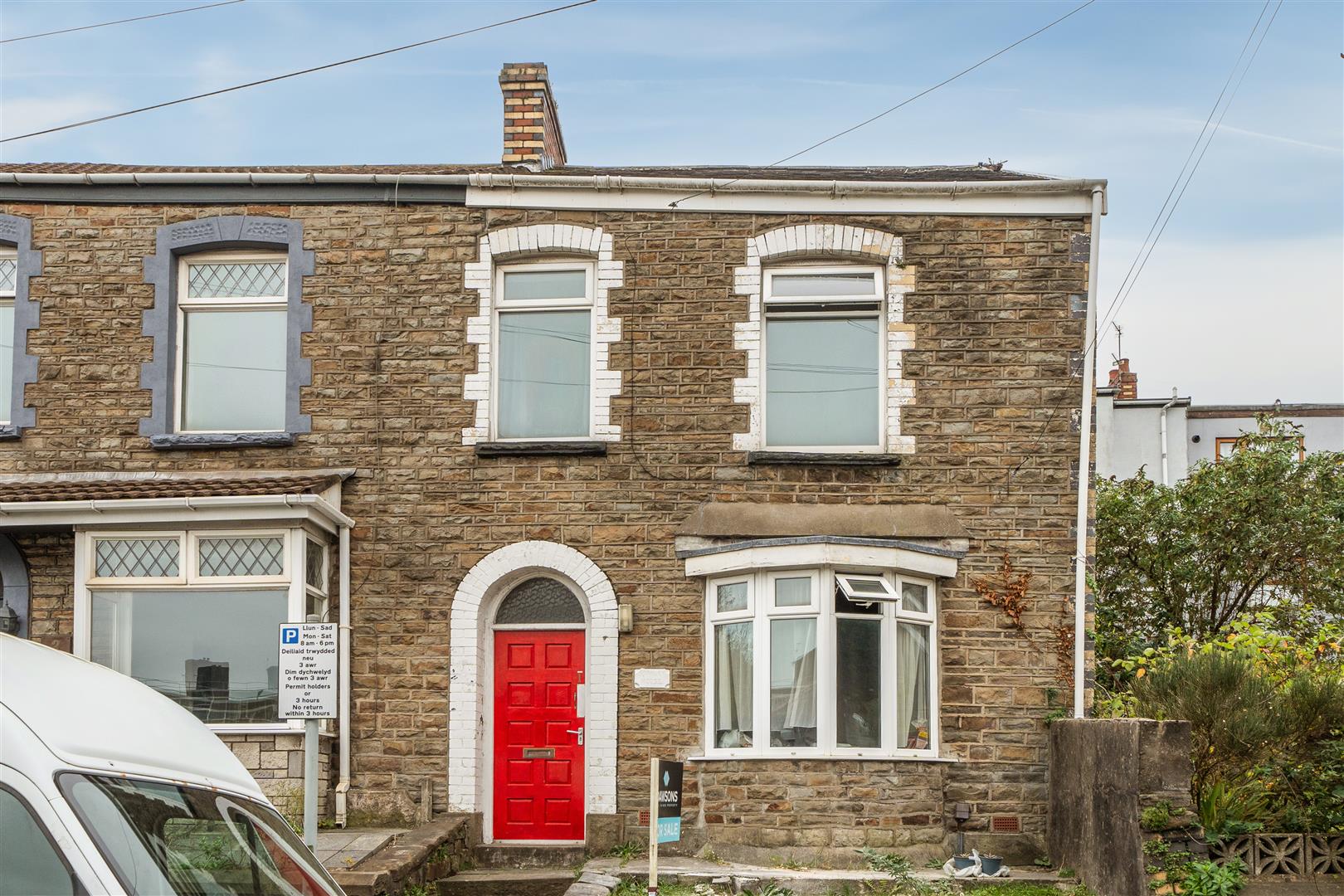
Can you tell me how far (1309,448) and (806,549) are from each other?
29233 millimetres

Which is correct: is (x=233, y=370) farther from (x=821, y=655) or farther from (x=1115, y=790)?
(x=1115, y=790)

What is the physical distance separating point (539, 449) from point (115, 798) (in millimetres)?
9332

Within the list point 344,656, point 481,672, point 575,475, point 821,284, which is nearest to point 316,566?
point 344,656

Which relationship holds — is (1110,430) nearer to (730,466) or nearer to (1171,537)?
(1171,537)

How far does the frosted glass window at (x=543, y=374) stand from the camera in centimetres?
1420

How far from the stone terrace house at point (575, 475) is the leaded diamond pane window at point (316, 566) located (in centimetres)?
6

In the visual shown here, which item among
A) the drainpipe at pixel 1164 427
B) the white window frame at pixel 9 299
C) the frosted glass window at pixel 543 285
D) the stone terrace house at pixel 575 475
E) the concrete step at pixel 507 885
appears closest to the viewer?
the concrete step at pixel 507 885

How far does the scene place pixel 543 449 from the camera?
546 inches

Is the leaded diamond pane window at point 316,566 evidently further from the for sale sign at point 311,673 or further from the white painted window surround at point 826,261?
the white painted window surround at point 826,261

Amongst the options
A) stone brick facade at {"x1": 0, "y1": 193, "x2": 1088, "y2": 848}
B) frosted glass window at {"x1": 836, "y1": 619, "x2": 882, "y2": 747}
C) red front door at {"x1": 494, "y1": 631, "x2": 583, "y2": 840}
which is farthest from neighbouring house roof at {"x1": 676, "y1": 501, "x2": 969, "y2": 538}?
red front door at {"x1": 494, "y1": 631, "x2": 583, "y2": 840}

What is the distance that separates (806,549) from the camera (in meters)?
13.2

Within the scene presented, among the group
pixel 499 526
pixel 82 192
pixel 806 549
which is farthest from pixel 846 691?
pixel 82 192

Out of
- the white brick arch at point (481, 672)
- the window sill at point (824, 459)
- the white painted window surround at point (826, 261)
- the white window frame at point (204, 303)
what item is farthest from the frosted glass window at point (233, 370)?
the window sill at point (824, 459)

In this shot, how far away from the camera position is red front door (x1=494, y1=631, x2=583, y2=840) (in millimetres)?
13945
